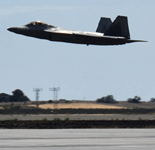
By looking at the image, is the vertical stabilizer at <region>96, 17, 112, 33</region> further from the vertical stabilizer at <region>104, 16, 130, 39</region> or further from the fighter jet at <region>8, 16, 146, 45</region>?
the fighter jet at <region>8, 16, 146, 45</region>

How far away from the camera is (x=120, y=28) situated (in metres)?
27.3

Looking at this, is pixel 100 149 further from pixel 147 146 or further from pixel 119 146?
pixel 147 146

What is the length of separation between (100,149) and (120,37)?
12265 mm

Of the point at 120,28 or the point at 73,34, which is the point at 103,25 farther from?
the point at 73,34

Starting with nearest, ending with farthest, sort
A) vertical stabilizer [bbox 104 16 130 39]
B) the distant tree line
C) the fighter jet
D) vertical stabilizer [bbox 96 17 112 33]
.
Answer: the fighter jet < vertical stabilizer [bbox 104 16 130 39] < vertical stabilizer [bbox 96 17 112 33] < the distant tree line

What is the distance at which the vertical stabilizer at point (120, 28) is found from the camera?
1073 inches

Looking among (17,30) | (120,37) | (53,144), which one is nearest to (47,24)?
(17,30)

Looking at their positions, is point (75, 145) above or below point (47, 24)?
below

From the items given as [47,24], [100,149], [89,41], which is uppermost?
[47,24]

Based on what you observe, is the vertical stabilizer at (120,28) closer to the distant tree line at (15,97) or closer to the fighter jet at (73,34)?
the fighter jet at (73,34)

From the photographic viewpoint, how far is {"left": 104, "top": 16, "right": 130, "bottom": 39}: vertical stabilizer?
89.4ft

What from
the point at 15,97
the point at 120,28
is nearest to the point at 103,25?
the point at 120,28

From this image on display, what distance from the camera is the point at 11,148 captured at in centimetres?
1588

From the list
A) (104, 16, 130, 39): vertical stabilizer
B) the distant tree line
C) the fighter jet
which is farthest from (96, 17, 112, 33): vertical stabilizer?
the distant tree line
